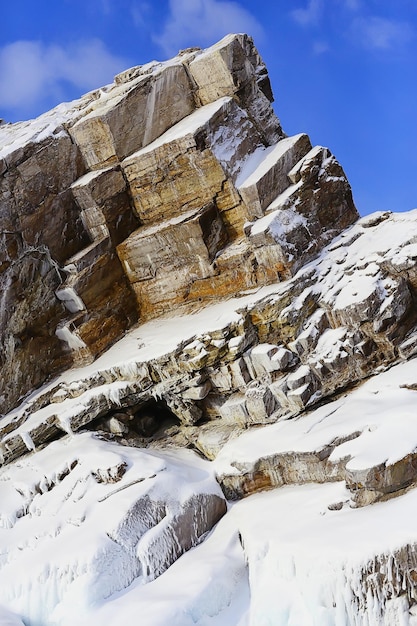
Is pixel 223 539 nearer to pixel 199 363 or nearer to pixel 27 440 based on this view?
pixel 199 363

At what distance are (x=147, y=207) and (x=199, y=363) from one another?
614 cm

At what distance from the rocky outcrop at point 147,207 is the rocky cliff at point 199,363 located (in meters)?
0.07

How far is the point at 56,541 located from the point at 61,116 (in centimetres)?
1413

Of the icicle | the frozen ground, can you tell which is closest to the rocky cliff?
the frozen ground

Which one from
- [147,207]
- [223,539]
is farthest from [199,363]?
[147,207]

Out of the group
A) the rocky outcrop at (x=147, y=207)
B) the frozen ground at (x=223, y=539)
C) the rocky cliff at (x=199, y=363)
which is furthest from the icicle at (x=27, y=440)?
the rocky outcrop at (x=147, y=207)

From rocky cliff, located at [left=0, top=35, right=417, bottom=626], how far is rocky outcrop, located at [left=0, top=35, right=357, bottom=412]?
0.07 m

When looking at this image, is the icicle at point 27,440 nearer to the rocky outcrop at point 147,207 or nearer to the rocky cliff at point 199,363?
the rocky cliff at point 199,363

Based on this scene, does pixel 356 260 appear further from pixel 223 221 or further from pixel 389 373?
pixel 223 221

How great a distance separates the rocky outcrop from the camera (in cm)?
1490

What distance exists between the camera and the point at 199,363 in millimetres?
12555

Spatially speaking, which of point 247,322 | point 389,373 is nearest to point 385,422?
point 389,373

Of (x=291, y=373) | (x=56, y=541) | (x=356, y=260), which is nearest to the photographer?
(x=56, y=541)

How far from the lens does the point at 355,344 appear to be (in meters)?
11.8
